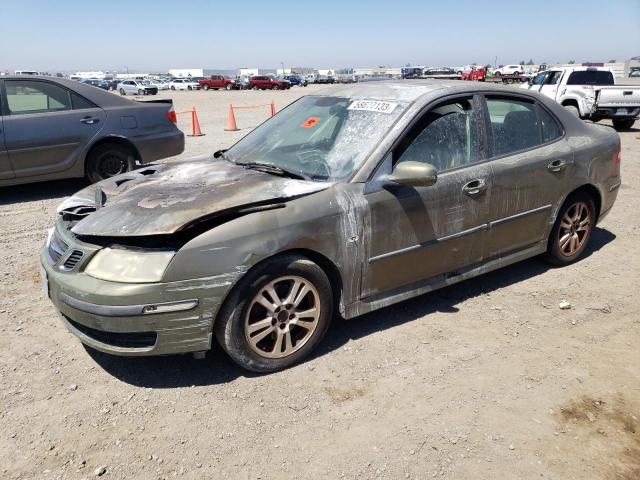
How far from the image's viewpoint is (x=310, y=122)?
3.96 metres

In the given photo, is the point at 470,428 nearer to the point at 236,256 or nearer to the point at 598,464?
the point at 598,464

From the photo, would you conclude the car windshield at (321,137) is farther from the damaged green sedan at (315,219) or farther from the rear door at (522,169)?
the rear door at (522,169)

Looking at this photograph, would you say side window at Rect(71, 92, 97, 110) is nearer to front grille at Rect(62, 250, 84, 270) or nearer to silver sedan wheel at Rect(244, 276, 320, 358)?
front grille at Rect(62, 250, 84, 270)

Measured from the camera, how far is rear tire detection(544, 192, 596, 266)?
4480 mm

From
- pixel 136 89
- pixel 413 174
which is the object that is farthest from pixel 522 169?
pixel 136 89

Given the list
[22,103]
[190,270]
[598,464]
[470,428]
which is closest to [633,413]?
[598,464]

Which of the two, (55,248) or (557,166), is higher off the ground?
(557,166)

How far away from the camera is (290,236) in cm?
294

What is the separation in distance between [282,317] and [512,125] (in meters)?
2.46

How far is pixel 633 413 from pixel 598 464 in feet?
1.75

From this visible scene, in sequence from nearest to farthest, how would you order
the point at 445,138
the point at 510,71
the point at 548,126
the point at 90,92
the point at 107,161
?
the point at 445,138, the point at 548,126, the point at 90,92, the point at 107,161, the point at 510,71

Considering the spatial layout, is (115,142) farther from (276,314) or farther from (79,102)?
(276,314)

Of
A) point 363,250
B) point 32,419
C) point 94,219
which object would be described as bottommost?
point 32,419

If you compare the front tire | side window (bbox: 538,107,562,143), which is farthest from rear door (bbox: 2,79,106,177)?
side window (bbox: 538,107,562,143)
